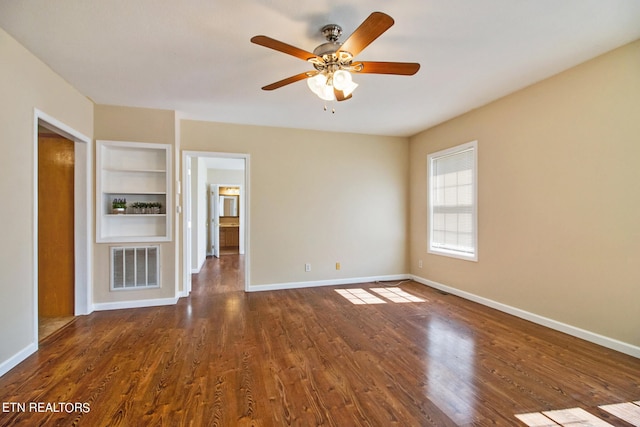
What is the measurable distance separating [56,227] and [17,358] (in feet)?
5.44

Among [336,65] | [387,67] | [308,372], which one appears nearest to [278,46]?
[336,65]

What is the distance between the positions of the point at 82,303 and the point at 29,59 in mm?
2641

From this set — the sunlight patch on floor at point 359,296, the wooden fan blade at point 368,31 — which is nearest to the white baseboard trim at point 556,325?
the sunlight patch on floor at point 359,296

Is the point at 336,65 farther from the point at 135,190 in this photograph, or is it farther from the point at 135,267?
the point at 135,267

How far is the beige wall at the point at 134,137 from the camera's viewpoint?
12.1 feet

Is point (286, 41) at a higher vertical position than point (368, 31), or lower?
higher

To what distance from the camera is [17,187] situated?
7.82ft

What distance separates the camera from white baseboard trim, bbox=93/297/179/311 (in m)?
3.69

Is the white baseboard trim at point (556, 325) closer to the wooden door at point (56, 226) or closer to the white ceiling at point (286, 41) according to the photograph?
the white ceiling at point (286, 41)

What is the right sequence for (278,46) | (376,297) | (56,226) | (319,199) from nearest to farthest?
(278,46), (56,226), (376,297), (319,199)

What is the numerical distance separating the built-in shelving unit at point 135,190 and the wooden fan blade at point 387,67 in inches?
115

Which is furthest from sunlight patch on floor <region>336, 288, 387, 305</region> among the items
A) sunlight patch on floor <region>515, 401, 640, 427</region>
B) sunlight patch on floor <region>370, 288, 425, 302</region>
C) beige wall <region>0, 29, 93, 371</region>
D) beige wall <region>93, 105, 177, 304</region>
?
beige wall <region>0, 29, 93, 371</region>

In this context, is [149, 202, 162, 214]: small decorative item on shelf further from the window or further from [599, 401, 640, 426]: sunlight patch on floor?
[599, 401, 640, 426]: sunlight patch on floor

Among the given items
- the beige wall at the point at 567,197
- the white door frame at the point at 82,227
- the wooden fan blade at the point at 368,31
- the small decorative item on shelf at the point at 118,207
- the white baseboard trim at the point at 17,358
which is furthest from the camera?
the small decorative item on shelf at the point at 118,207
